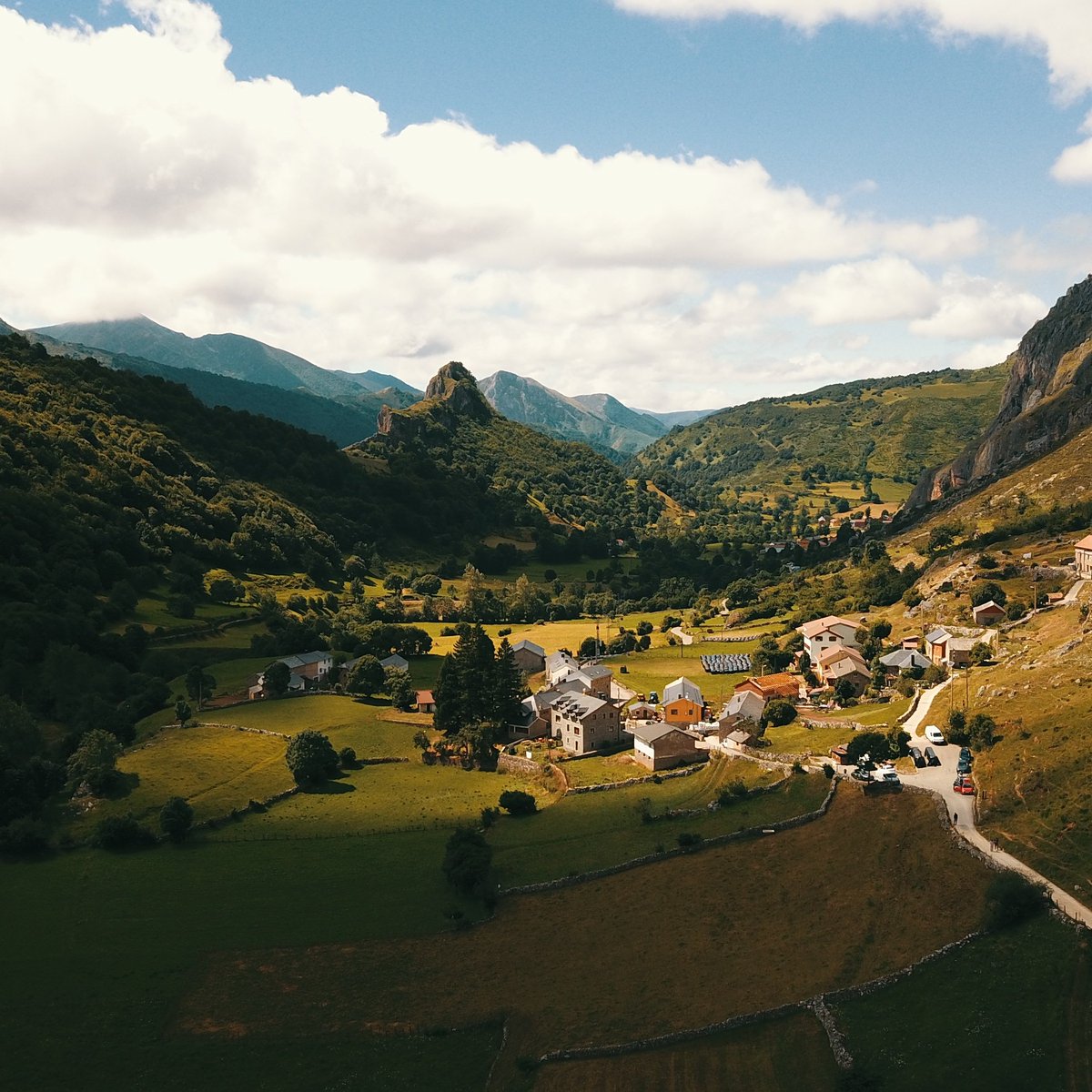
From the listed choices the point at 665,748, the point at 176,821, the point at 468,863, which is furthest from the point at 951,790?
the point at 176,821

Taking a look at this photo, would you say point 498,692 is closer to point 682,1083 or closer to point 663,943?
→ point 663,943

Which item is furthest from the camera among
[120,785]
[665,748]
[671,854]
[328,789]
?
[665,748]

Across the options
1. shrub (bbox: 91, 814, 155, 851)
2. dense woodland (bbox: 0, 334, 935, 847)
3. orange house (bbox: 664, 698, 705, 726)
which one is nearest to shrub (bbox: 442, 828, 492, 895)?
shrub (bbox: 91, 814, 155, 851)

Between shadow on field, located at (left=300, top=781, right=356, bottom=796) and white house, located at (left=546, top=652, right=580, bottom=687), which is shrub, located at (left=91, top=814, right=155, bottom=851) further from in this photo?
white house, located at (left=546, top=652, right=580, bottom=687)

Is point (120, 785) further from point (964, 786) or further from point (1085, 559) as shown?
point (1085, 559)

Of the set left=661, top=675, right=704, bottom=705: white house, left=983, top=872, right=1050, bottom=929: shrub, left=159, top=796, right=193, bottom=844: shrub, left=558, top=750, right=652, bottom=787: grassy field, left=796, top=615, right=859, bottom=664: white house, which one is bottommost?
left=558, top=750, right=652, bottom=787: grassy field

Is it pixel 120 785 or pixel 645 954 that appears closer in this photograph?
pixel 645 954
